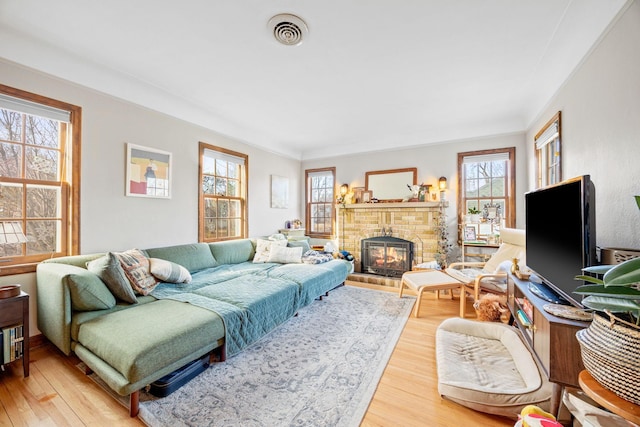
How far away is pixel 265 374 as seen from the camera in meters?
1.91

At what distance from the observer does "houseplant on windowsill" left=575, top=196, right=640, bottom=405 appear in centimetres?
82

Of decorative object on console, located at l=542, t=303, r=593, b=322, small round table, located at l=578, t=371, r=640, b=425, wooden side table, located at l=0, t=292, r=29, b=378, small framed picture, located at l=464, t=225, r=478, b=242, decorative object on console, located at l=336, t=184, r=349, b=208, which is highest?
decorative object on console, located at l=336, t=184, r=349, b=208

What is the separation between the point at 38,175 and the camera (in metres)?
2.38

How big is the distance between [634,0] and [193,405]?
3.48 meters

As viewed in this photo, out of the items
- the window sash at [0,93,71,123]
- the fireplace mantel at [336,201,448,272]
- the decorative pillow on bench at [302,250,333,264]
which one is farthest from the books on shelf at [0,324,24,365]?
the fireplace mantel at [336,201,448,272]

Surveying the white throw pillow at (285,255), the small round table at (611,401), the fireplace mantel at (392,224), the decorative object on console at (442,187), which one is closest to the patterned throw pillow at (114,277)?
the white throw pillow at (285,255)

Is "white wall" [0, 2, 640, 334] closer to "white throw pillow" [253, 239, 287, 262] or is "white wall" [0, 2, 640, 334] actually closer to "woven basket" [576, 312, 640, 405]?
"white throw pillow" [253, 239, 287, 262]

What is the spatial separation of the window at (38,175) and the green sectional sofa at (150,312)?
1.01ft

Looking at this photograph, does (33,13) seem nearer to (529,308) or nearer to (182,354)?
(182,354)

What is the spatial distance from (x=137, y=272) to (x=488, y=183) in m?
5.00

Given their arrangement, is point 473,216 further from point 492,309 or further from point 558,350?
point 558,350

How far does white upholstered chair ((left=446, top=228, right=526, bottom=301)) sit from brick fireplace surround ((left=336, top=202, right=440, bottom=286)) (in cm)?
109

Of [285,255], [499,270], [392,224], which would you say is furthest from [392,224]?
[285,255]

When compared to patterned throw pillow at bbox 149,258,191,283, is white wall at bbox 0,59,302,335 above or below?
above
